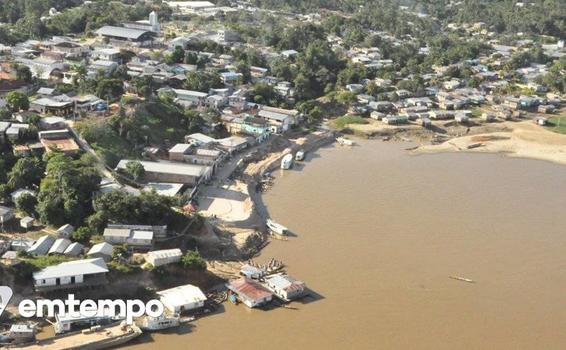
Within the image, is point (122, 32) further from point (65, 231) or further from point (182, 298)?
point (182, 298)

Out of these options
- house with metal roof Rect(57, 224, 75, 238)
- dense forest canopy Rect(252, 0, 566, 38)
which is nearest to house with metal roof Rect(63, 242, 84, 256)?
house with metal roof Rect(57, 224, 75, 238)

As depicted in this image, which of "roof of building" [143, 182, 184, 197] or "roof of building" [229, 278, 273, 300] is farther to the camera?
"roof of building" [143, 182, 184, 197]

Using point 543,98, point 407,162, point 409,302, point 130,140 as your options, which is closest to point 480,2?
point 543,98

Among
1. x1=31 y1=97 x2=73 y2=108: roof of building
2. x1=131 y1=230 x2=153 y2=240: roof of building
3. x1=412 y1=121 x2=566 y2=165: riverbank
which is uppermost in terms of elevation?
x1=31 y1=97 x2=73 y2=108: roof of building

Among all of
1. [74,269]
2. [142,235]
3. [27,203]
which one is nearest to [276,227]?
[142,235]

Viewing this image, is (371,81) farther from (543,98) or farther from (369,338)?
(369,338)

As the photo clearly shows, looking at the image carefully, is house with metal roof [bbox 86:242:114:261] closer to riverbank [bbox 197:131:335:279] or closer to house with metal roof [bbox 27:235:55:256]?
house with metal roof [bbox 27:235:55:256]
